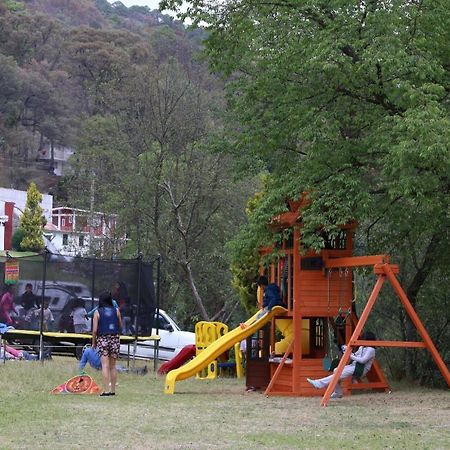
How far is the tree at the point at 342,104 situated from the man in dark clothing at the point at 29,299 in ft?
21.4

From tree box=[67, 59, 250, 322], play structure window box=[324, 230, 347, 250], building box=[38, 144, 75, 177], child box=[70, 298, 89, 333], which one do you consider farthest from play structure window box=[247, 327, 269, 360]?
building box=[38, 144, 75, 177]

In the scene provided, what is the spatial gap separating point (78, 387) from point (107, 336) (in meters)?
0.98

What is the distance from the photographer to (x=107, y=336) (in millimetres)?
15453

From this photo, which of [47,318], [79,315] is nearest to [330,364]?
[79,315]

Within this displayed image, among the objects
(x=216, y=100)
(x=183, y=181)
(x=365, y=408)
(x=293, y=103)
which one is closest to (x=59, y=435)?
(x=365, y=408)

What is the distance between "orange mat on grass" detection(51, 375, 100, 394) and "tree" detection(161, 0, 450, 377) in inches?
149

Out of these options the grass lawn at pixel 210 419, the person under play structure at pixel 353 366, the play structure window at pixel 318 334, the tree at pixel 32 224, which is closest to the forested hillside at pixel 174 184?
the play structure window at pixel 318 334

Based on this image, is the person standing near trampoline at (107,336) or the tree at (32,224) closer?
the person standing near trampoline at (107,336)

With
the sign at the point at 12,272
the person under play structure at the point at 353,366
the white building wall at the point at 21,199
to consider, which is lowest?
the person under play structure at the point at 353,366

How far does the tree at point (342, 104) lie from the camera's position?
14.7 metres

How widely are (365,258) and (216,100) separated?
1802cm

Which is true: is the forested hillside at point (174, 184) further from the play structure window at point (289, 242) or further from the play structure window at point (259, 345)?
the play structure window at point (259, 345)

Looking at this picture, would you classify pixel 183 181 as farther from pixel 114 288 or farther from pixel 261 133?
pixel 261 133

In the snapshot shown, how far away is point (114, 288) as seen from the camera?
21.8m
